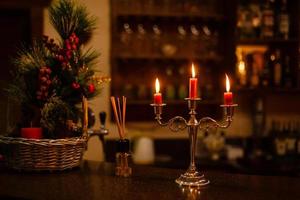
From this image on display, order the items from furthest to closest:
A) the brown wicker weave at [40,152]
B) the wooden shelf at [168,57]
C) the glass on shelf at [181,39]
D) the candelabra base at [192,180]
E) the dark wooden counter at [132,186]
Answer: the glass on shelf at [181,39] < the wooden shelf at [168,57] < the brown wicker weave at [40,152] < the candelabra base at [192,180] < the dark wooden counter at [132,186]

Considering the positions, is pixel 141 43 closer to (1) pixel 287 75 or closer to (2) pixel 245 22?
(2) pixel 245 22

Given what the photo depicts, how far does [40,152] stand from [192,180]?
0.51 metres

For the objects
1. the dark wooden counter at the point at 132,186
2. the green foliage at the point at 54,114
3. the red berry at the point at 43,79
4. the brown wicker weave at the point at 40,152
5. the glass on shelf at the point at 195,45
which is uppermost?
the glass on shelf at the point at 195,45

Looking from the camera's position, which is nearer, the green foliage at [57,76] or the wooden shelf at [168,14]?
the green foliage at [57,76]

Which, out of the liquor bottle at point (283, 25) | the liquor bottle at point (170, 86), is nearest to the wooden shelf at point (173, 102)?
the liquor bottle at point (170, 86)

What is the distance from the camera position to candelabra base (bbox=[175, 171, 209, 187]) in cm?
145

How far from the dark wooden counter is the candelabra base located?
24mm

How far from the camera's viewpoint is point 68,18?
5.74ft

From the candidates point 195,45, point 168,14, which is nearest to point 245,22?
point 195,45

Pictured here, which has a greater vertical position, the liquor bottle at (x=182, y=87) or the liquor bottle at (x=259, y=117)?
the liquor bottle at (x=182, y=87)

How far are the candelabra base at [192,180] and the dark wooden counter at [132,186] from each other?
0.08ft

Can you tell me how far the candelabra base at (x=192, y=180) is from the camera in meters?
1.45

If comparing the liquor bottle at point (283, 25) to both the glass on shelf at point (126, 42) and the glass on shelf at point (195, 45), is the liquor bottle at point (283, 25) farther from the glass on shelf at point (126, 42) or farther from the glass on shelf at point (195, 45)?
the glass on shelf at point (126, 42)

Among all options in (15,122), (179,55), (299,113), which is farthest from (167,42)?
(15,122)
